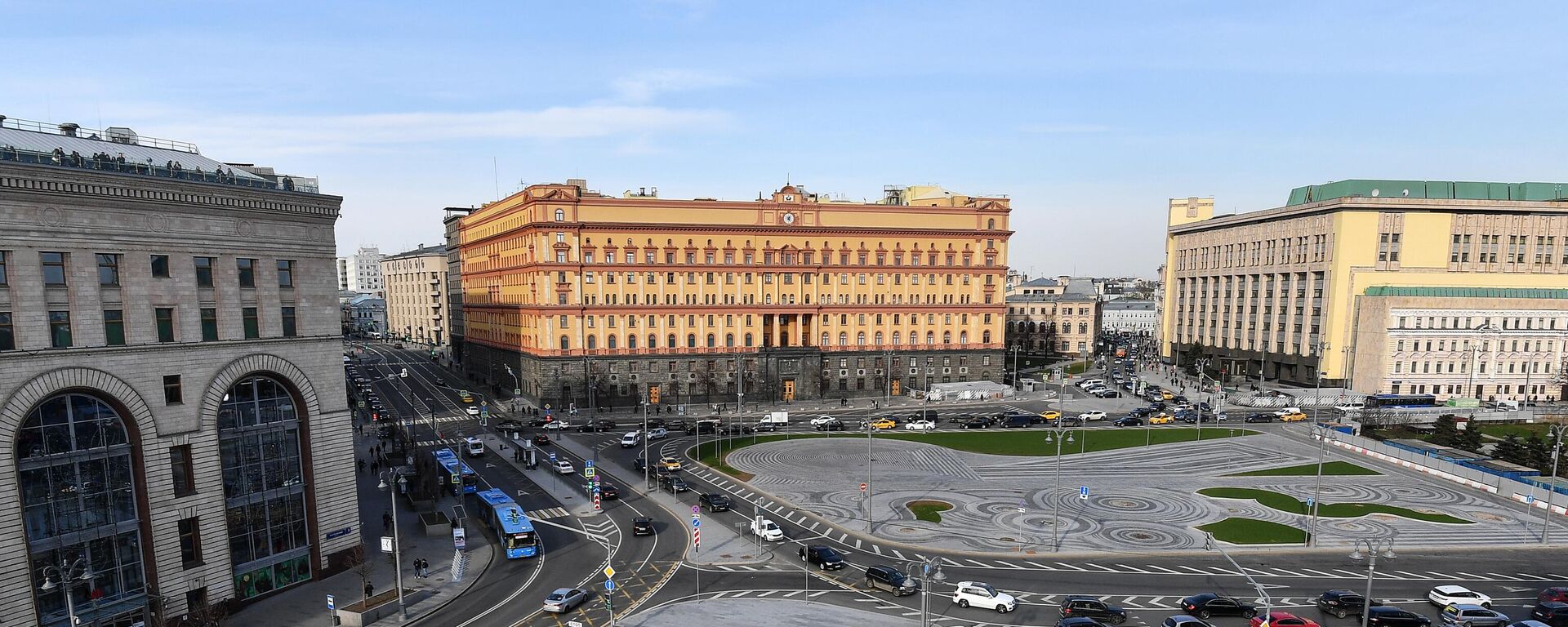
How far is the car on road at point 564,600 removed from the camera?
1539 inches

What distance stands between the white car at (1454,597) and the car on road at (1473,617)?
45.5 inches

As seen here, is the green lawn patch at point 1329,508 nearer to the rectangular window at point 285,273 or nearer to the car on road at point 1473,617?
the car on road at point 1473,617

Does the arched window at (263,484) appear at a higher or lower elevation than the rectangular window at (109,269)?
lower

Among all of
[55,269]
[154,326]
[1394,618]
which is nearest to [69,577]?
[154,326]

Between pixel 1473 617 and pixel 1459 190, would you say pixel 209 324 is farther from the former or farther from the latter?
pixel 1459 190

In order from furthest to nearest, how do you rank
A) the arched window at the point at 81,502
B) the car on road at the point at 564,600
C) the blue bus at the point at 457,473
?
the blue bus at the point at 457,473 < the car on road at the point at 564,600 < the arched window at the point at 81,502

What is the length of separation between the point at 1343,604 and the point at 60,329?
202 ft

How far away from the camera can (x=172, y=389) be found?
1414 inches

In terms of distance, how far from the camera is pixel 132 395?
3441cm

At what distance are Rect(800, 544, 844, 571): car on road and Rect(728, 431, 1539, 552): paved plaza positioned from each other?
7203 mm

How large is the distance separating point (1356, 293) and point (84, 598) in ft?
463

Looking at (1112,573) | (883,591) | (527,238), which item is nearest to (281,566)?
(883,591)

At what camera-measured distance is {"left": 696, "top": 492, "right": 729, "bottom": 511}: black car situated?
58.0m

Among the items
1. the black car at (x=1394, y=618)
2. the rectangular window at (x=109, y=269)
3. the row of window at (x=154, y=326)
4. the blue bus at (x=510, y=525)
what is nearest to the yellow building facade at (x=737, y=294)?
the blue bus at (x=510, y=525)
